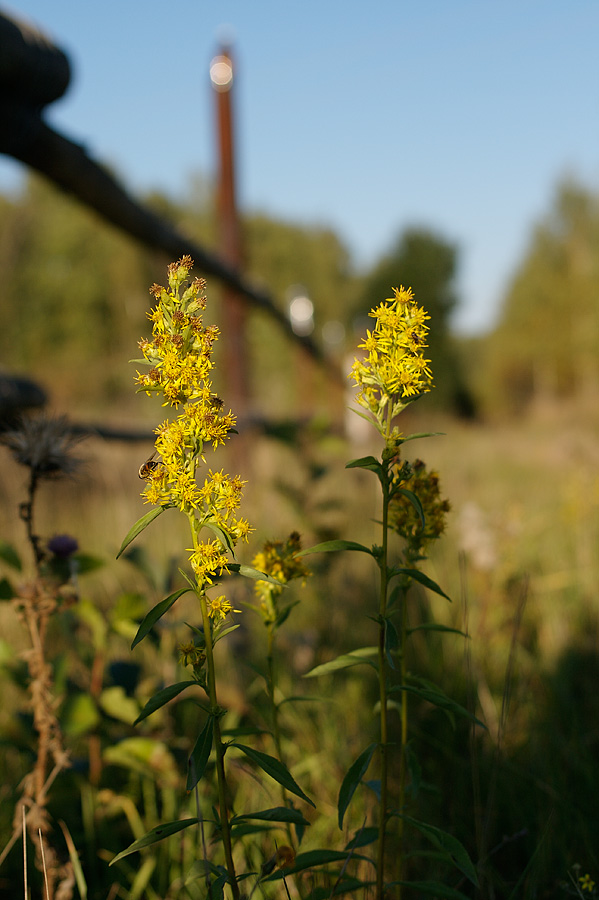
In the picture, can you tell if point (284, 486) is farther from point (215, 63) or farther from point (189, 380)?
point (215, 63)

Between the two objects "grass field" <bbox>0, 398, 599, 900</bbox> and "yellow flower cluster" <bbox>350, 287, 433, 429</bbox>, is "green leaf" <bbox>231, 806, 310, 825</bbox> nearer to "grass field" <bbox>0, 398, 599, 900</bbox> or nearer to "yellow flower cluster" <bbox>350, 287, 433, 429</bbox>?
"grass field" <bbox>0, 398, 599, 900</bbox>

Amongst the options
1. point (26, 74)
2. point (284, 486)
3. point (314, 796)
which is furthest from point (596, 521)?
point (26, 74)

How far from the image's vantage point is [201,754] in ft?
2.38

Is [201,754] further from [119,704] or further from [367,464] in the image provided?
[119,704]

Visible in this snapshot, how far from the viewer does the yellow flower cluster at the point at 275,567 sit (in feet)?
3.12

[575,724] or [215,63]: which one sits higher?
[215,63]

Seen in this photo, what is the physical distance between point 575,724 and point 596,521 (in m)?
2.45

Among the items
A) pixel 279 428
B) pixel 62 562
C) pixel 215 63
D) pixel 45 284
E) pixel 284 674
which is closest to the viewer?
pixel 62 562

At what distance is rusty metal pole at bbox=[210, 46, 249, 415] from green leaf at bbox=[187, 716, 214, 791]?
3.47 meters

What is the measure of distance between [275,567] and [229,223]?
3.87 metres

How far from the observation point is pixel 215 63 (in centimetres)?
436

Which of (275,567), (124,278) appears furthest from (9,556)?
(124,278)

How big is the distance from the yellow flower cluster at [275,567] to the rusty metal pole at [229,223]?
3232 millimetres

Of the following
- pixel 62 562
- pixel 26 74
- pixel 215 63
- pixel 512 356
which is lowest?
pixel 62 562
